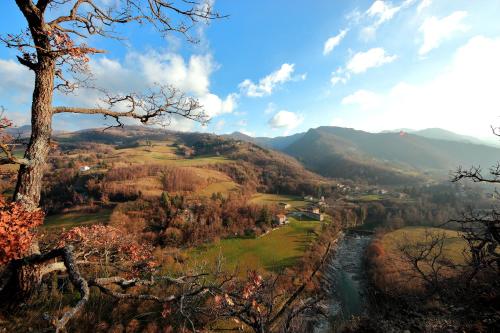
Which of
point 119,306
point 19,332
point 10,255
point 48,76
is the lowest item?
point 119,306

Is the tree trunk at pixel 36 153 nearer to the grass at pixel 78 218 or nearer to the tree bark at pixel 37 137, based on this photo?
the tree bark at pixel 37 137

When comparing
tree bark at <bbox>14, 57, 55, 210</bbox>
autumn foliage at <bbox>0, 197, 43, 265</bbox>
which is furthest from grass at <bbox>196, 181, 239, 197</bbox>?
autumn foliage at <bbox>0, 197, 43, 265</bbox>

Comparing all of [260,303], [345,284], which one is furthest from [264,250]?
[260,303]

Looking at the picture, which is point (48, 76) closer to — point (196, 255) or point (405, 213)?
point (196, 255)

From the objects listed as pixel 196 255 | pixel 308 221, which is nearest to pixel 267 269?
pixel 196 255

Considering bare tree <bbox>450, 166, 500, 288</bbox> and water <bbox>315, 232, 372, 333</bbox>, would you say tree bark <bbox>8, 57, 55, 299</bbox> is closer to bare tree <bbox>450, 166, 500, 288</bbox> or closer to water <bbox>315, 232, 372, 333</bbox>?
bare tree <bbox>450, 166, 500, 288</bbox>

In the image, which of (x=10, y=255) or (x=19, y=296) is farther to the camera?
(x=19, y=296)
